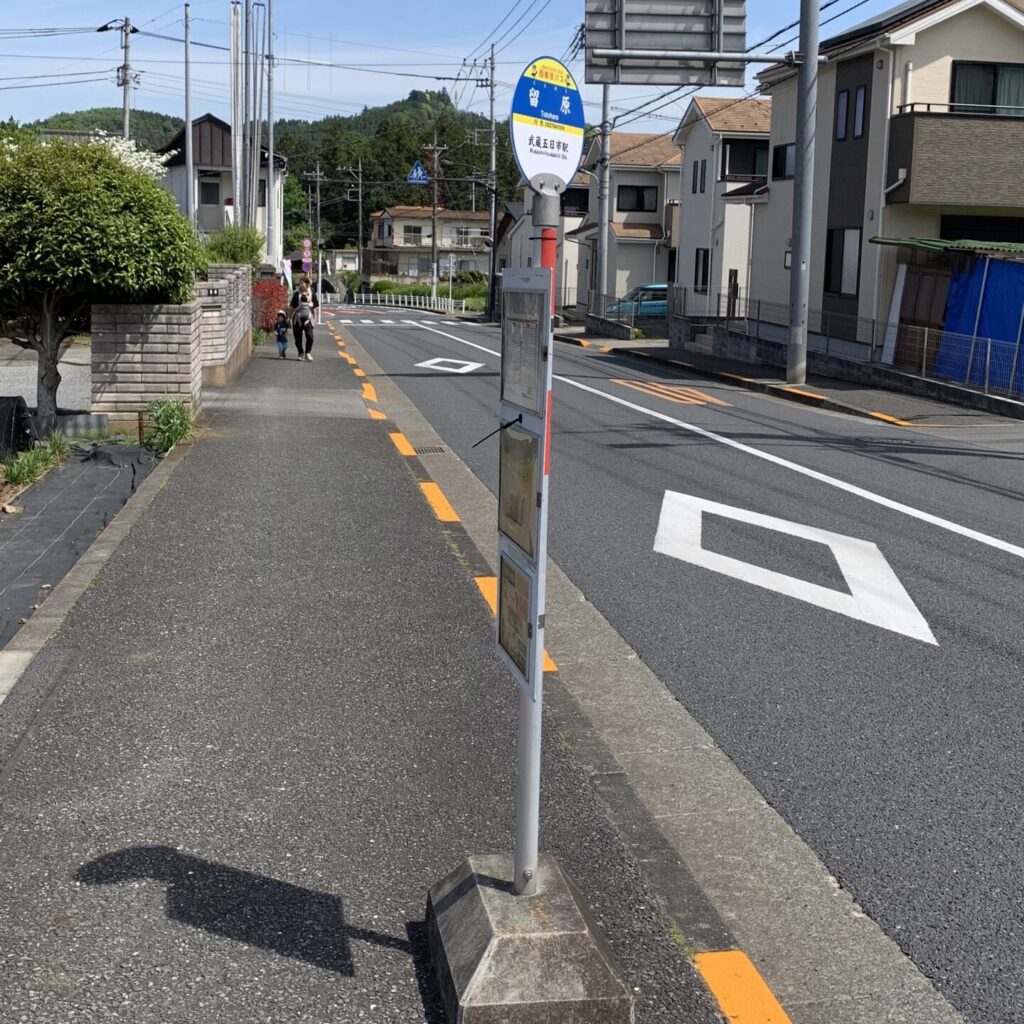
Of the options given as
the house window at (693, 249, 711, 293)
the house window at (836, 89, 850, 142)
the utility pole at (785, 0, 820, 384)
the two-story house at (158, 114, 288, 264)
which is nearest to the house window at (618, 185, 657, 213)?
the house window at (693, 249, 711, 293)

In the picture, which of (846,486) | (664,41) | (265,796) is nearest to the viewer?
(265,796)

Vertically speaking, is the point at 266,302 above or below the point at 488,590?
above

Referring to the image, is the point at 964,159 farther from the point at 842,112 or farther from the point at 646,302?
the point at 646,302

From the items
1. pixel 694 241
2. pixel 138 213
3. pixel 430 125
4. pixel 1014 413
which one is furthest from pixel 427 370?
pixel 430 125

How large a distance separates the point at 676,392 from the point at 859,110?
10372 millimetres

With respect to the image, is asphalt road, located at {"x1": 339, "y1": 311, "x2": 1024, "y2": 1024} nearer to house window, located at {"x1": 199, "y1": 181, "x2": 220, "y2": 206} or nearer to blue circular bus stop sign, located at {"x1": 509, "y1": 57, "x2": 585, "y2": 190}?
blue circular bus stop sign, located at {"x1": 509, "y1": 57, "x2": 585, "y2": 190}

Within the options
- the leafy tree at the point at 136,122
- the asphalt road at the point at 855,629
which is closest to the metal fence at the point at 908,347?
the asphalt road at the point at 855,629

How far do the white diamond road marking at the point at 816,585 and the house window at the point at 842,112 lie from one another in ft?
71.3

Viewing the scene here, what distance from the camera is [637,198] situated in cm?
5894

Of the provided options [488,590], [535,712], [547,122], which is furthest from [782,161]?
[535,712]

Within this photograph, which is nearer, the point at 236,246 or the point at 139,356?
the point at 139,356

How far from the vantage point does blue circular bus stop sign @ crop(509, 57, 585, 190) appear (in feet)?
11.3

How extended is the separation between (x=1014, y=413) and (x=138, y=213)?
13.2m

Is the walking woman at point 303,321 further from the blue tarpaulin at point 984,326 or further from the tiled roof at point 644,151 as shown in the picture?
the tiled roof at point 644,151
